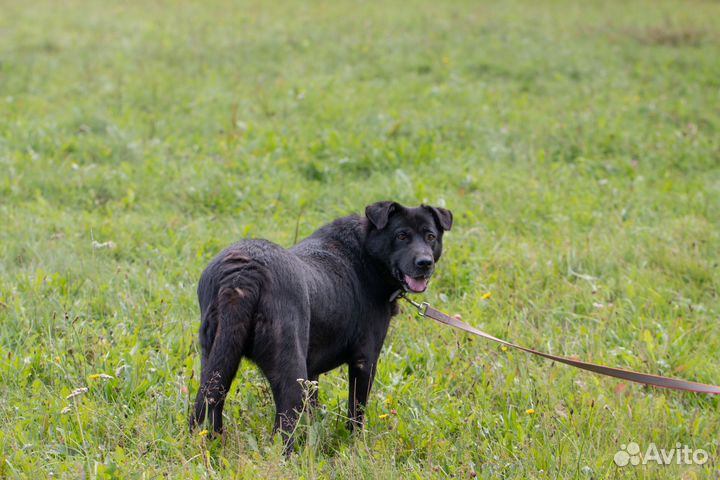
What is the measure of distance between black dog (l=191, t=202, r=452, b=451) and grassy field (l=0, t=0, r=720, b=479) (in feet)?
1.00

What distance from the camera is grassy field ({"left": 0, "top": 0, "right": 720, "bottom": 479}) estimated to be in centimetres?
410

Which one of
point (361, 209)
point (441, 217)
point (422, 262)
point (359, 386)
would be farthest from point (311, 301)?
point (361, 209)

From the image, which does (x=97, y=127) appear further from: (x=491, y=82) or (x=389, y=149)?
(x=491, y=82)

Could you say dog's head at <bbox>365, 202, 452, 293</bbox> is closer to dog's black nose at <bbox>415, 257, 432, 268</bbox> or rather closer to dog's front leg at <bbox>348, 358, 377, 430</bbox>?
dog's black nose at <bbox>415, 257, 432, 268</bbox>

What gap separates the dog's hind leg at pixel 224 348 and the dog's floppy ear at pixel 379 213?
1289mm

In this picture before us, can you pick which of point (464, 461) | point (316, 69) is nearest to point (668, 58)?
point (316, 69)

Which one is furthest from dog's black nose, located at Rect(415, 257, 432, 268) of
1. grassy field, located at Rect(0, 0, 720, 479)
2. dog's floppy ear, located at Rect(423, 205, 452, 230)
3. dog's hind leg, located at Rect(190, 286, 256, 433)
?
dog's hind leg, located at Rect(190, 286, 256, 433)

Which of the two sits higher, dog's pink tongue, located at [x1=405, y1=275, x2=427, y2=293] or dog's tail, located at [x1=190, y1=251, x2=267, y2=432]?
dog's tail, located at [x1=190, y1=251, x2=267, y2=432]

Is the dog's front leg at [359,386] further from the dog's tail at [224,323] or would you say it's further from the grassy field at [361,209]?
the dog's tail at [224,323]

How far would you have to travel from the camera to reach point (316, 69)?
1277 cm

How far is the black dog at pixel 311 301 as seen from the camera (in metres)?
3.54

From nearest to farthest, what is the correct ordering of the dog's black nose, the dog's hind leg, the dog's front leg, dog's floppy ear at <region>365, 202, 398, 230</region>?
the dog's hind leg < the dog's front leg < the dog's black nose < dog's floppy ear at <region>365, 202, 398, 230</region>

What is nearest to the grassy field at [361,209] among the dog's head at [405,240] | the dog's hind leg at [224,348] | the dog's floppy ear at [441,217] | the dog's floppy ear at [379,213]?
the dog's hind leg at [224,348]

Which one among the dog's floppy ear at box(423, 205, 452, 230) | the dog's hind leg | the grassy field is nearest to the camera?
the dog's hind leg
